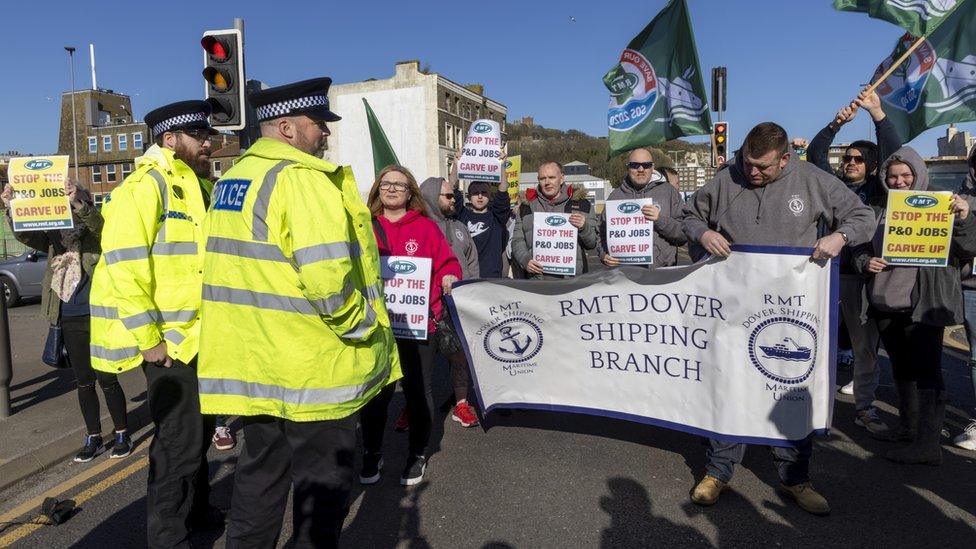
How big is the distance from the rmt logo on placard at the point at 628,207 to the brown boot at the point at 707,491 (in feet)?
7.80

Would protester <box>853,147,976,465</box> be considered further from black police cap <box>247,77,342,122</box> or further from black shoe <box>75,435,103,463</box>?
black shoe <box>75,435,103,463</box>

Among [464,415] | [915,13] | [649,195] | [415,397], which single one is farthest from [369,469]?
[915,13]

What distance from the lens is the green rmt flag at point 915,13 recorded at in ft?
15.6

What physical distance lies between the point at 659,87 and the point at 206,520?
5621 millimetres

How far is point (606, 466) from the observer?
4.19 m

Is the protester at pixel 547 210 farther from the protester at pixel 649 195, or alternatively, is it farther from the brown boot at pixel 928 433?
the brown boot at pixel 928 433

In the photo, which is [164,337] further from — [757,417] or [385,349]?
[757,417]

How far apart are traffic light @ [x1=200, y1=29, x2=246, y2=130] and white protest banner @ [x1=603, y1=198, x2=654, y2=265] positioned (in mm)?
3669

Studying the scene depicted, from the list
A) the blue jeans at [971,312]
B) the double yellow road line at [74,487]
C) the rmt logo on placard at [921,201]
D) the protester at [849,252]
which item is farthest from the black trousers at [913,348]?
the double yellow road line at [74,487]

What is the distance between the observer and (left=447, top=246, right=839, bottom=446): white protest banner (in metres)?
3.51

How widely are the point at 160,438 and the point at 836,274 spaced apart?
3516 mm

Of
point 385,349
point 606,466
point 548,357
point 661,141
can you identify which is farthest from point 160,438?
point 661,141

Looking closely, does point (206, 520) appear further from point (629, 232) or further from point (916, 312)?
point (916, 312)

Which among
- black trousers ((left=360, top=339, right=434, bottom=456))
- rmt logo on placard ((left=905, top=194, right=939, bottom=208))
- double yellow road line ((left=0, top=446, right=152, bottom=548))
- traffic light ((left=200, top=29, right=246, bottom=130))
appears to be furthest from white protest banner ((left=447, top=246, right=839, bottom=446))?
traffic light ((left=200, top=29, right=246, bottom=130))
